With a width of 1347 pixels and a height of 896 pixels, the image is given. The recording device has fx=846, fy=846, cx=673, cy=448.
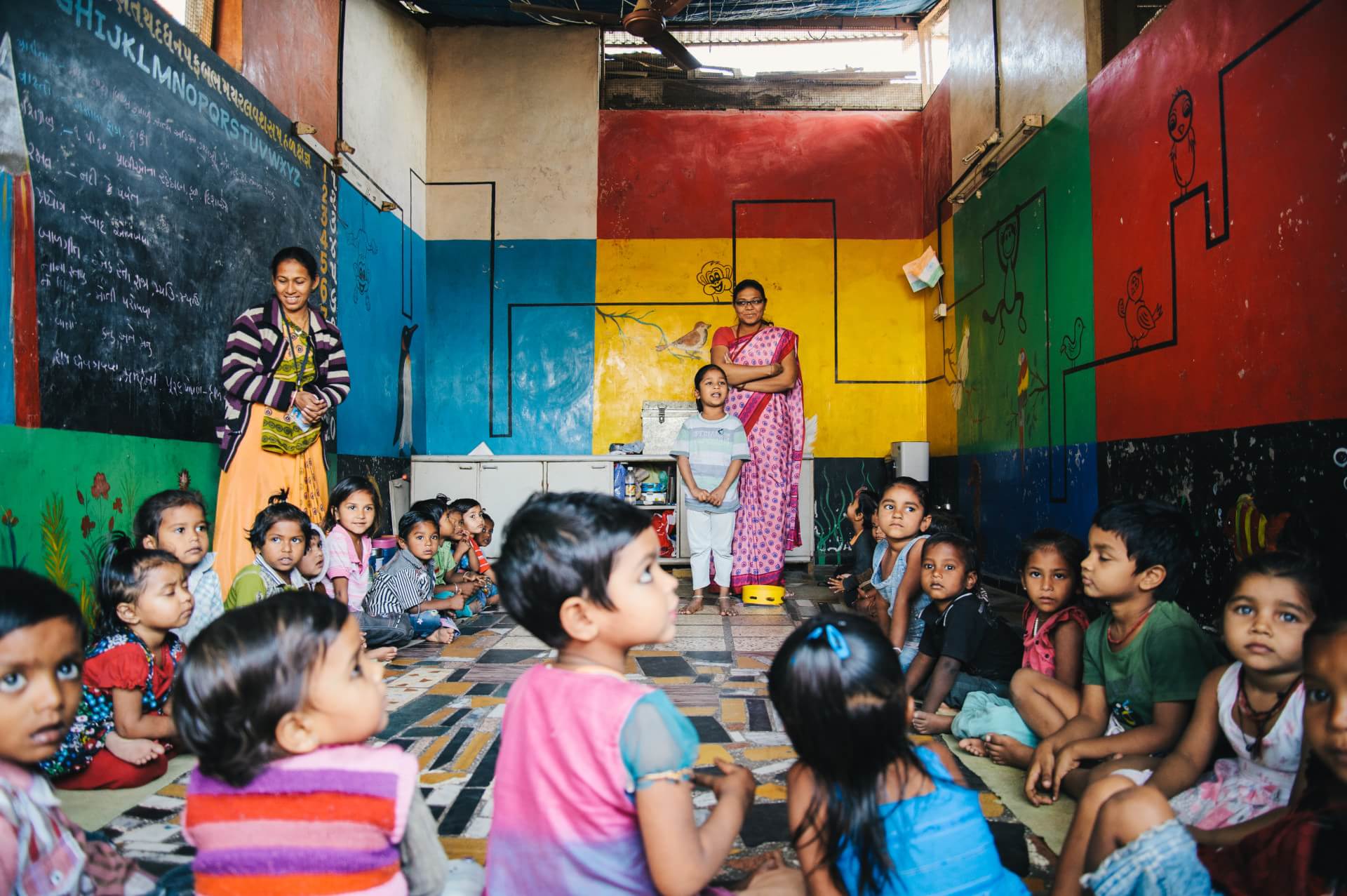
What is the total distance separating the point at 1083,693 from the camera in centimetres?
196

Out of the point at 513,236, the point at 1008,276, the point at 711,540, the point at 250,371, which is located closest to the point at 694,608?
the point at 711,540

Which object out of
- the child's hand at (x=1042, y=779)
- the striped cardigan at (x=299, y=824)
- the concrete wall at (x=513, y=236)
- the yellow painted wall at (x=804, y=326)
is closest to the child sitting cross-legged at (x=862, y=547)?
the yellow painted wall at (x=804, y=326)

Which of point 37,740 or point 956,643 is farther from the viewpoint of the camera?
point 956,643

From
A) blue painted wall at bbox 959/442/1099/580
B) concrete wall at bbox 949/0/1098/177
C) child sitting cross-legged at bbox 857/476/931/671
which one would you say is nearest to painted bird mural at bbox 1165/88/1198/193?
concrete wall at bbox 949/0/1098/177

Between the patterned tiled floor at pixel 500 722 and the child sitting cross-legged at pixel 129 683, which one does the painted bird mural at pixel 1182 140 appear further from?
the child sitting cross-legged at pixel 129 683

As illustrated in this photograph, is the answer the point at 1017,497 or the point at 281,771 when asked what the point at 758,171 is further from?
the point at 281,771

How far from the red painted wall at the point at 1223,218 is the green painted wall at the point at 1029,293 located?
183 millimetres

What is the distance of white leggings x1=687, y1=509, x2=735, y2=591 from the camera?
4539 millimetres

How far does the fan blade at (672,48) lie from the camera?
16.1 feet

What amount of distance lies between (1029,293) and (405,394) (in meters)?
4.24

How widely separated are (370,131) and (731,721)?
4.79 m

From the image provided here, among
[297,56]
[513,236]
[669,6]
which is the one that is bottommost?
[513,236]

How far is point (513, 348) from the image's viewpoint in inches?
261

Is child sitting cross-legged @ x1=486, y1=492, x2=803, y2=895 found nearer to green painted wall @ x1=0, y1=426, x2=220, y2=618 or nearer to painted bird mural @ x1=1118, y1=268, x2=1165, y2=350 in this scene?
green painted wall @ x1=0, y1=426, x2=220, y2=618
